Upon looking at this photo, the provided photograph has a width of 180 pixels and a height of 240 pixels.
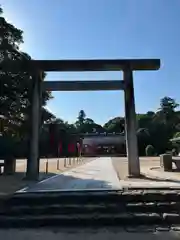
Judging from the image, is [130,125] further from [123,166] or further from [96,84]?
[123,166]

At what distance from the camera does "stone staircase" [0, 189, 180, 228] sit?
6148 millimetres

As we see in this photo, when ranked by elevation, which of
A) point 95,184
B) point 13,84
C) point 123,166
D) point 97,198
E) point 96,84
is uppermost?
point 13,84

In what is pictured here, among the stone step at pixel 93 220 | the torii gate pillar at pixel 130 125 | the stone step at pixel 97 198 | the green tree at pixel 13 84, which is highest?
the green tree at pixel 13 84

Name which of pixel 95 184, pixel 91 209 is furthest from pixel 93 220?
pixel 95 184

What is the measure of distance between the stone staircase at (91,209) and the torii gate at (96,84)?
203 inches

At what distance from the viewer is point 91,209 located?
6473 millimetres

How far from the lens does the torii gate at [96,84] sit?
40.7 ft

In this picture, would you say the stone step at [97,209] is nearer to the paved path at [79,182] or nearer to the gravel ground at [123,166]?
the paved path at [79,182]

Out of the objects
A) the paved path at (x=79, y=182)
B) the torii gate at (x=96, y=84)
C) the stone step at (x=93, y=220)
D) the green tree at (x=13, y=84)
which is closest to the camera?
the stone step at (x=93, y=220)

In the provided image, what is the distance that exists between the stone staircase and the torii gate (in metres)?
5.16

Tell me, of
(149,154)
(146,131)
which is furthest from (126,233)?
(146,131)

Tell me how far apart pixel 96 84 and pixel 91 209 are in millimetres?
7462

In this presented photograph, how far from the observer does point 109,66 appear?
1259 centimetres

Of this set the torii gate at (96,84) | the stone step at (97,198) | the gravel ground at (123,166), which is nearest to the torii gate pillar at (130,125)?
the torii gate at (96,84)
